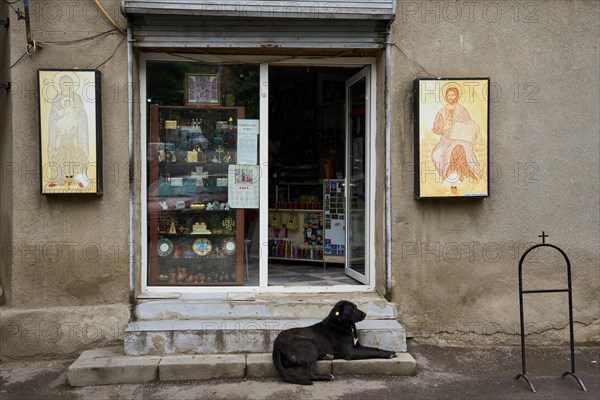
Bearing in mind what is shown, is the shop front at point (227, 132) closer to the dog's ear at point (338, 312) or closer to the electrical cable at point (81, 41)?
the electrical cable at point (81, 41)

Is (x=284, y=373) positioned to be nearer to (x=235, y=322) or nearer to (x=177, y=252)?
(x=235, y=322)

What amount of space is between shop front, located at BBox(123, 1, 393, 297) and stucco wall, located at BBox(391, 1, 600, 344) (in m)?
0.40

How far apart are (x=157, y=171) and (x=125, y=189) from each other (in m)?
0.60

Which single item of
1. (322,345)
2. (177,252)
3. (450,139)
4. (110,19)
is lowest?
(322,345)

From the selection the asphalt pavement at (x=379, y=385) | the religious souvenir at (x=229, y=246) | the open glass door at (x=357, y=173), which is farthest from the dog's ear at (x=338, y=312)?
the religious souvenir at (x=229, y=246)

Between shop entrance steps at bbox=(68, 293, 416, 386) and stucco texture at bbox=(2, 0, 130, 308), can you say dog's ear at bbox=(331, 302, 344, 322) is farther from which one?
stucco texture at bbox=(2, 0, 130, 308)

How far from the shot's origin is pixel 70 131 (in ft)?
18.6

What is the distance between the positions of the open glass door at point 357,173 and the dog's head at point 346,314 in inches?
54.2

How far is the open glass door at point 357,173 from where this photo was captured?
6.70 m

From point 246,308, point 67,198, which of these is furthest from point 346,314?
point 67,198

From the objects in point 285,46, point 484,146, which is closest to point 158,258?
point 285,46

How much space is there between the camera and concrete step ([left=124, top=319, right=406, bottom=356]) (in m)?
5.45

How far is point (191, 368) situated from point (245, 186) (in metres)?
2.14

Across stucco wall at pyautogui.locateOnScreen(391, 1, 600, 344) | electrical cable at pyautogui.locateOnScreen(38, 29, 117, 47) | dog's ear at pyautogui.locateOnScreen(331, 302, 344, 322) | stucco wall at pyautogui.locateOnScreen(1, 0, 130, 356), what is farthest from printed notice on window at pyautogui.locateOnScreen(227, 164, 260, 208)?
electrical cable at pyautogui.locateOnScreen(38, 29, 117, 47)
